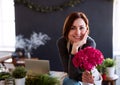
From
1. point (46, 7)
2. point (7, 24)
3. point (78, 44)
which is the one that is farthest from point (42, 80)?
point (7, 24)

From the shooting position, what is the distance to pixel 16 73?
172cm

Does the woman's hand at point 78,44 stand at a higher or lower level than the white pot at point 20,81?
higher

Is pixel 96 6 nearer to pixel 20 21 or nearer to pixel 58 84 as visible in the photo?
pixel 20 21

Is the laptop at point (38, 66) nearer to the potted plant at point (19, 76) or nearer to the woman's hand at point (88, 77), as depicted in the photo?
the potted plant at point (19, 76)

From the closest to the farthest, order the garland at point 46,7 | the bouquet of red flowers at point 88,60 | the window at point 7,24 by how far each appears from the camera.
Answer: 1. the bouquet of red flowers at point 88,60
2. the garland at point 46,7
3. the window at point 7,24

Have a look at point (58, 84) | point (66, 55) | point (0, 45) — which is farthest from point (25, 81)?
point (0, 45)

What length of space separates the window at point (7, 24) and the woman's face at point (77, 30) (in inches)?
99.0

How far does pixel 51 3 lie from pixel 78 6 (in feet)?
1.46

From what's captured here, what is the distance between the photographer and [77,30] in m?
1.70

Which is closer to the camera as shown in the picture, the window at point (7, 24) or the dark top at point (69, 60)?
the dark top at point (69, 60)

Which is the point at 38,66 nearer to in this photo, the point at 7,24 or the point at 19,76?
the point at 19,76

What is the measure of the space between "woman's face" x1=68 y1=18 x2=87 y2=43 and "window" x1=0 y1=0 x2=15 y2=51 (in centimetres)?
251

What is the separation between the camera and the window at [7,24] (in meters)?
4.07

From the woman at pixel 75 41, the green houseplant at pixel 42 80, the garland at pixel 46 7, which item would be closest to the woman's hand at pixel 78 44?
the woman at pixel 75 41
